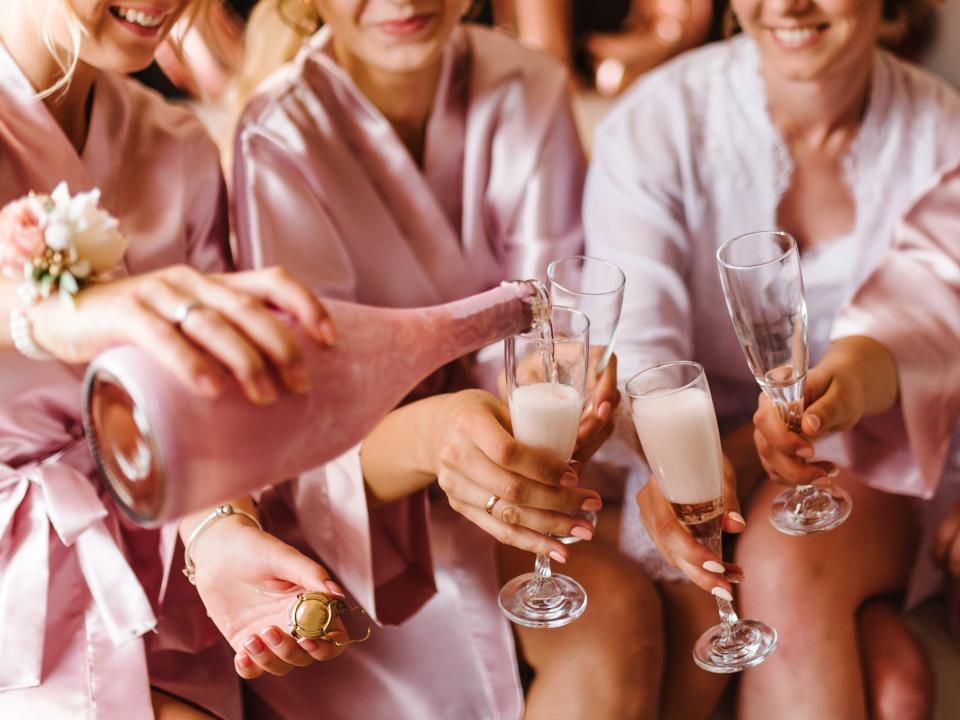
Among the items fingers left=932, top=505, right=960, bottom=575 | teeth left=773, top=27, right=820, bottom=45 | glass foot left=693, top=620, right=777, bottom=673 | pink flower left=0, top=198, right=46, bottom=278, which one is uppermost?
pink flower left=0, top=198, right=46, bottom=278

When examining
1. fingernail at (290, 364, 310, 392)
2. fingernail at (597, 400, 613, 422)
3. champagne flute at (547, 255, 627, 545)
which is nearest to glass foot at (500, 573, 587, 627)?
champagne flute at (547, 255, 627, 545)

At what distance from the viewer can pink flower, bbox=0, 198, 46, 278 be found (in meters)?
0.71

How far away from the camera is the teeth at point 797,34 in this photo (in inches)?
53.4

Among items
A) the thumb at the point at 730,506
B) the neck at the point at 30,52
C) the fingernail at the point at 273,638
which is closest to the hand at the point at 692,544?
the thumb at the point at 730,506

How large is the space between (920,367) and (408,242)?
0.61 meters

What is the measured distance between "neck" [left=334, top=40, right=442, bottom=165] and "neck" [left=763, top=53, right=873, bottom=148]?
0.44m

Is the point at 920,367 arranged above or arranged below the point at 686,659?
above

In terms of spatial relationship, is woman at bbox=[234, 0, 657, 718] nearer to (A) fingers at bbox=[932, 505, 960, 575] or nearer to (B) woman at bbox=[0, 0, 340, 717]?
(B) woman at bbox=[0, 0, 340, 717]

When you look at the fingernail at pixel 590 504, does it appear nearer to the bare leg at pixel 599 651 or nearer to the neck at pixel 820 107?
the bare leg at pixel 599 651

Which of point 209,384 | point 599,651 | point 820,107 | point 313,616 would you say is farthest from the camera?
point 820,107

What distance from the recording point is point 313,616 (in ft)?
3.05

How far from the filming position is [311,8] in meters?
1.46

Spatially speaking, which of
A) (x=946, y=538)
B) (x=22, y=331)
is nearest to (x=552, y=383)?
(x=22, y=331)

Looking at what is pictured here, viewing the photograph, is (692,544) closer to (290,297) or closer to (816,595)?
(816,595)
